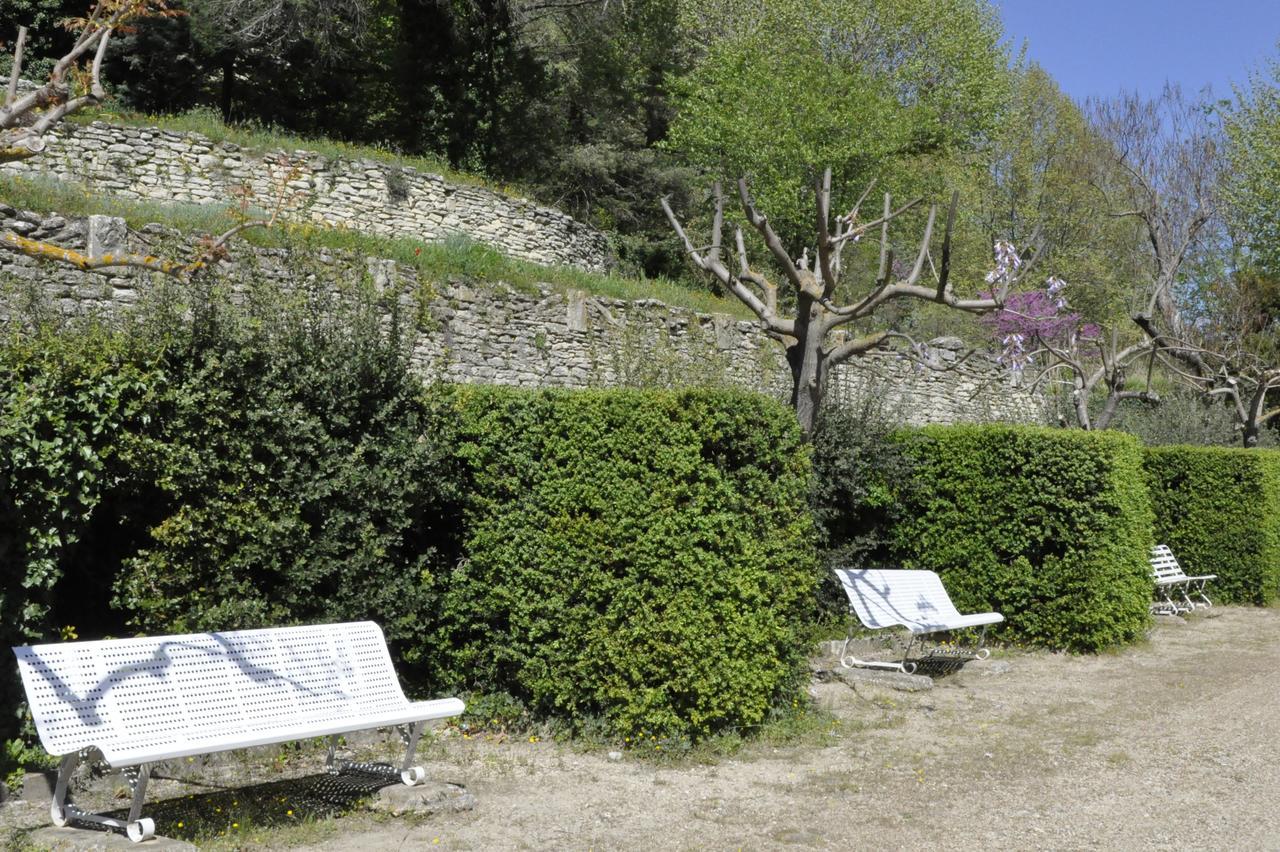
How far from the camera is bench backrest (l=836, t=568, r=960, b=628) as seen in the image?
8.27 metres

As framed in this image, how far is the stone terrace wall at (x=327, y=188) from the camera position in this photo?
1518 centimetres

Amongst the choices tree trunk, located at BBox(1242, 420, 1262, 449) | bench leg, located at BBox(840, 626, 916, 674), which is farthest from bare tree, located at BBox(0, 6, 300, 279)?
tree trunk, located at BBox(1242, 420, 1262, 449)

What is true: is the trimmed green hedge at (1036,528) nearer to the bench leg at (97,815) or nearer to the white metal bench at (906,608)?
the white metal bench at (906,608)

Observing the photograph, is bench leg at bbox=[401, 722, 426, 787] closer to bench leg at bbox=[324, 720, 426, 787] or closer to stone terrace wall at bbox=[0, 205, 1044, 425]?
bench leg at bbox=[324, 720, 426, 787]

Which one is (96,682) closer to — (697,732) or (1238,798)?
(697,732)

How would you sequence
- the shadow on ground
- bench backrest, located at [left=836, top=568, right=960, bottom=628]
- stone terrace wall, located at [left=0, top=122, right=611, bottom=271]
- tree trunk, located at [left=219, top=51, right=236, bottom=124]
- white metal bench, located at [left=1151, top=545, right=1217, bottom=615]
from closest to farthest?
1. the shadow on ground
2. bench backrest, located at [left=836, top=568, right=960, bottom=628]
3. white metal bench, located at [left=1151, top=545, right=1217, bottom=615]
4. stone terrace wall, located at [left=0, top=122, right=611, bottom=271]
5. tree trunk, located at [left=219, top=51, right=236, bottom=124]

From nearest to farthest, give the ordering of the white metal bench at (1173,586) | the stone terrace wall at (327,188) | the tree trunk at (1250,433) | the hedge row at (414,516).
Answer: the hedge row at (414,516), the white metal bench at (1173,586), the tree trunk at (1250,433), the stone terrace wall at (327,188)

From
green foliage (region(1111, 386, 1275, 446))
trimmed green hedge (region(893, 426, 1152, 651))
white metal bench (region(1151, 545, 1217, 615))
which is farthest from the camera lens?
green foliage (region(1111, 386, 1275, 446))

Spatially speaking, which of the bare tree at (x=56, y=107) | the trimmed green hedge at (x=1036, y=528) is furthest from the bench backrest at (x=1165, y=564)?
the bare tree at (x=56, y=107)

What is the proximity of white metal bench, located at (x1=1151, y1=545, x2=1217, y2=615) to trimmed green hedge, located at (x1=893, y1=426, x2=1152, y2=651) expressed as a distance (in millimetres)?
2094

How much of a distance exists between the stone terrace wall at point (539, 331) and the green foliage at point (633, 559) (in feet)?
9.81

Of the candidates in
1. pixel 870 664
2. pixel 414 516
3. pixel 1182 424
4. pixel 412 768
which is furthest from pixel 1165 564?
pixel 412 768

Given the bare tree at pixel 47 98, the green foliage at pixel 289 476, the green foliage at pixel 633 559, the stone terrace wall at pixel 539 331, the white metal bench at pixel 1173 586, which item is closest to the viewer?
the bare tree at pixel 47 98

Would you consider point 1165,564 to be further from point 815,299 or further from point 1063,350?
point 815,299
